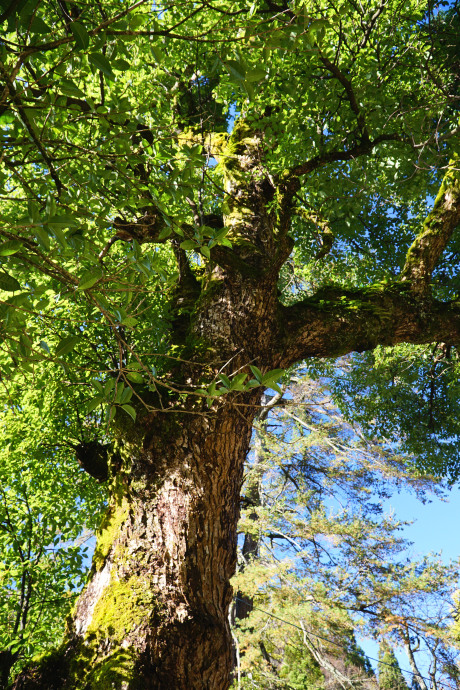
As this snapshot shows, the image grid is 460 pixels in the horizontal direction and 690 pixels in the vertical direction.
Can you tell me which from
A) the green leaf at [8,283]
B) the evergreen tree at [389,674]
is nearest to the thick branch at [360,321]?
the green leaf at [8,283]

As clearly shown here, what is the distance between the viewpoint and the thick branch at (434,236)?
4914mm

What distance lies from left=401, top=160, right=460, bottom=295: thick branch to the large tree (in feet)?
0.08

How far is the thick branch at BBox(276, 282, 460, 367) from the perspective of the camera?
423cm

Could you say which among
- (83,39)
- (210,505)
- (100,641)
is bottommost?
(100,641)

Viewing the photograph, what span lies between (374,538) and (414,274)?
8.41 m

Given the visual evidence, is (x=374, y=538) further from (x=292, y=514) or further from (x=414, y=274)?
(x=414, y=274)

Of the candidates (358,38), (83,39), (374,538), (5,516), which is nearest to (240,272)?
(83,39)

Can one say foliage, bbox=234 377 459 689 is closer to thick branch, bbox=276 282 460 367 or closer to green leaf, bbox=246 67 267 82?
thick branch, bbox=276 282 460 367

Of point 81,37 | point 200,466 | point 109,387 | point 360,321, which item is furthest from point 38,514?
point 81,37

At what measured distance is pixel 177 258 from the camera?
4.32m

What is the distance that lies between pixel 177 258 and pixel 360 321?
1.71m

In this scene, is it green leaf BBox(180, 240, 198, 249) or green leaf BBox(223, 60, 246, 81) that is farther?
green leaf BBox(180, 240, 198, 249)

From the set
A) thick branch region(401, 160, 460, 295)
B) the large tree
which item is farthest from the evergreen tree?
the large tree

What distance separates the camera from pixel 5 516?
212 inches
